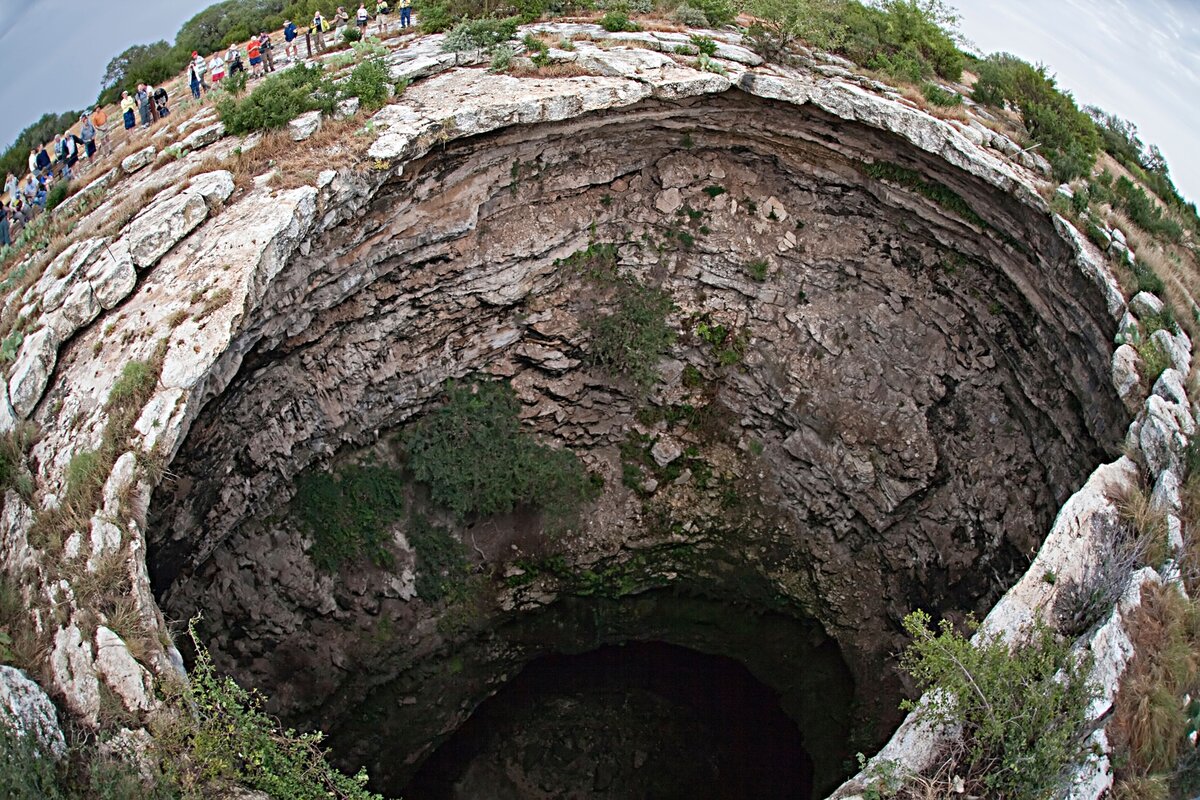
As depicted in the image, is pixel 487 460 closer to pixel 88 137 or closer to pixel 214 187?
pixel 214 187

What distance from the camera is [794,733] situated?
14031 mm

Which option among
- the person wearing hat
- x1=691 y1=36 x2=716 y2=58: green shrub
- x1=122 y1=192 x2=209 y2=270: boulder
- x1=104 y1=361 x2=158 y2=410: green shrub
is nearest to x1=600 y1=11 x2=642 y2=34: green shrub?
x1=691 y1=36 x2=716 y2=58: green shrub

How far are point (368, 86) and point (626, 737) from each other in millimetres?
10833

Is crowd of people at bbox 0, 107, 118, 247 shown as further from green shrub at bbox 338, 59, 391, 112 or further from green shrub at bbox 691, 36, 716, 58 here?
green shrub at bbox 691, 36, 716, 58

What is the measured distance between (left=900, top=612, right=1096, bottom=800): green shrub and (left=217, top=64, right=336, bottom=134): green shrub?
9348mm

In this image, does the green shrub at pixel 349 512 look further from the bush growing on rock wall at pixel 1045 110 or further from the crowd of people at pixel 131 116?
the bush growing on rock wall at pixel 1045 110

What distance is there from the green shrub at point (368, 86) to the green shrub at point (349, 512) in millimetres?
5420

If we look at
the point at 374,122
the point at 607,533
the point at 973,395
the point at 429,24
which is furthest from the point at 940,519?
the point at 429,24

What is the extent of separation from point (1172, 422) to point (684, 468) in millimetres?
7871

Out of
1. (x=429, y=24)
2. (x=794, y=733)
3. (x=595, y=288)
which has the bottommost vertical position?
(x=794, y=733)

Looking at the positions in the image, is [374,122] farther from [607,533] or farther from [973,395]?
[973,395]

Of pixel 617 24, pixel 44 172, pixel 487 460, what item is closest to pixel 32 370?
pixel 44 172

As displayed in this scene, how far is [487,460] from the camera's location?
14.0 meters

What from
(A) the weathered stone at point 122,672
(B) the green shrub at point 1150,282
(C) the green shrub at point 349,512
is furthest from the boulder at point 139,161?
(B) the green shrub at point 1150,282
